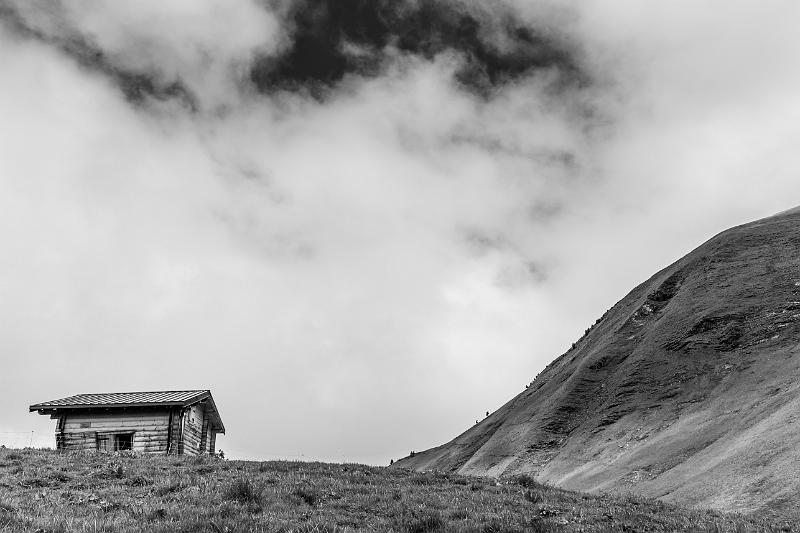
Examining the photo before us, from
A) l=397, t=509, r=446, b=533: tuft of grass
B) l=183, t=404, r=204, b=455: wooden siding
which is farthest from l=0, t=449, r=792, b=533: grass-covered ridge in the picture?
l=183, t=404, r=204, b=455: wooden siding

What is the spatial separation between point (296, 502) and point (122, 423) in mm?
23552

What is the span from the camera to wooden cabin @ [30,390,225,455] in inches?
1366

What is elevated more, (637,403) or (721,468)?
(637,403)

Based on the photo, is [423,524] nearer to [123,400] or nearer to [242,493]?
[242,493]

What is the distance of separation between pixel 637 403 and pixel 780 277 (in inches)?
877

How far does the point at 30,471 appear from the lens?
21156 millimetres

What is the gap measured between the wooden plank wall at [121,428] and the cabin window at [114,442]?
0.75ft

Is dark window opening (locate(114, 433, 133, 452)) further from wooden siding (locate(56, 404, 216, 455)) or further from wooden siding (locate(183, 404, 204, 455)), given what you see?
wooden siding (locate(183, 404, 204, 455))

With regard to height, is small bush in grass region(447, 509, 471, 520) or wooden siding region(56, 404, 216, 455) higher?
wooden siding region(56, 404, 216, 455)

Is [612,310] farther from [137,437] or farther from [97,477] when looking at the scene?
[97,477]

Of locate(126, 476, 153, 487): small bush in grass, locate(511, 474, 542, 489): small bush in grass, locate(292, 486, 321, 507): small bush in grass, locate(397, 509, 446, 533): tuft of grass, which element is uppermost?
locate(126, 476, 153, 487): small bush in grass

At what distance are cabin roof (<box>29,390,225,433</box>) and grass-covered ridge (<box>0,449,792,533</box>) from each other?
36.4ft

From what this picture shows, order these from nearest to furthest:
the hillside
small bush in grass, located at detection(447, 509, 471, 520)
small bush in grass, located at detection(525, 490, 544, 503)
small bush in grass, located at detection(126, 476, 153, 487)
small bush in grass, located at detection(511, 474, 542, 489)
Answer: small bush in grass, located at detection(447, 509, 471, 520), small bush in grass, located at detection(525, 490, 544, 503), small bush in grass, located at detection(126, 476, 153, 487), small bush in grass, located at detection(511, 474, 542, 489), the hillside

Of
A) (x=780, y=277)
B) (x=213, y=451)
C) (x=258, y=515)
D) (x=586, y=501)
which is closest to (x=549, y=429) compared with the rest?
(x=780, y=277)
